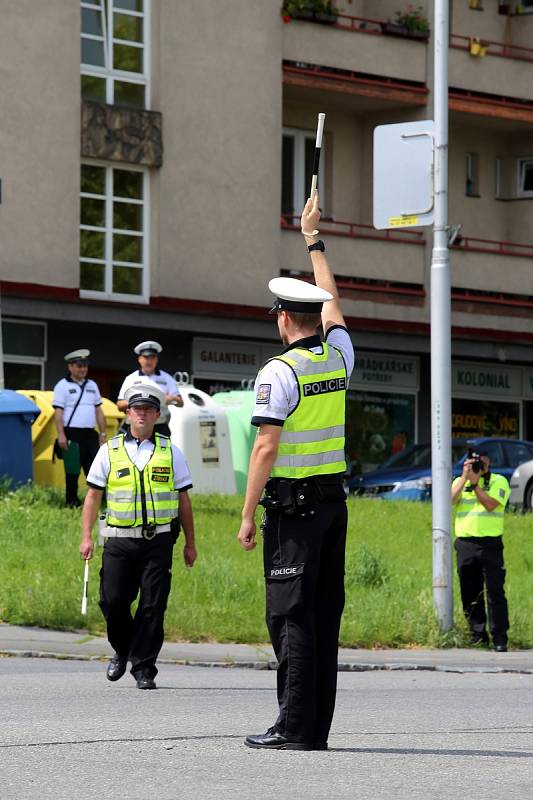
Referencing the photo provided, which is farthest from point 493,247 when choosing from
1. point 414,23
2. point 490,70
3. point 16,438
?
point 16,438

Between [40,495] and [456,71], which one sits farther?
[456,71]

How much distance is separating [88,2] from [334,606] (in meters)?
24.7

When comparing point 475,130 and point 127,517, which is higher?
point 475,130

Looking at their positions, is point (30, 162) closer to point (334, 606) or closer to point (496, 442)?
point (496, 442)

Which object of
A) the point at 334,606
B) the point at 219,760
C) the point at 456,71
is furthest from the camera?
the point at 456,71

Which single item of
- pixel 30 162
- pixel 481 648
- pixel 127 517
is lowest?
pixel 481 648

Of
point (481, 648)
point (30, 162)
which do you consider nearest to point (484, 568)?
point (481, 648)

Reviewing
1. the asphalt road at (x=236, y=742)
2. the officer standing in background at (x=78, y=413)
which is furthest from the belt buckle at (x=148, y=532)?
the officer standing in background at (x=78, y=413)

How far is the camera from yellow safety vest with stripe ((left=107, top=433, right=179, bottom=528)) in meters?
10.6

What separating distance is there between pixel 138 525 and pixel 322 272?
3287 millimetres

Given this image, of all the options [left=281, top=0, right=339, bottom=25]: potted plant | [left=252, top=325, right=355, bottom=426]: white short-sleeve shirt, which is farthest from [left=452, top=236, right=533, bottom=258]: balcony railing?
[left=252, top=325, right=355, bottom=426]: white short-sleeve shirt

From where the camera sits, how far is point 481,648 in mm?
15148

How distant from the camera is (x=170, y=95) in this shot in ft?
103

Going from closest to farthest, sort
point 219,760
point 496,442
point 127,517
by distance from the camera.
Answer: point 219,760 < point 127,517 < point 496,442
